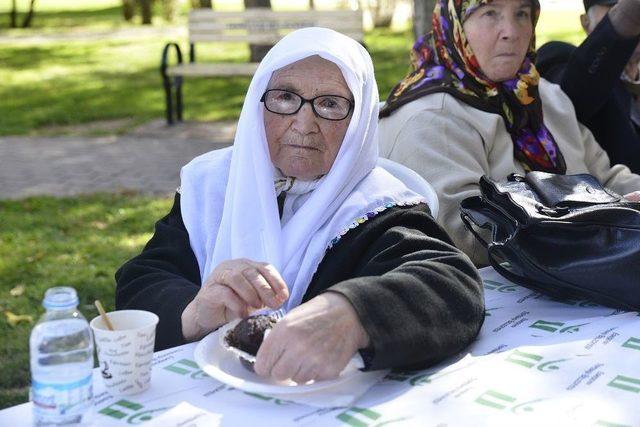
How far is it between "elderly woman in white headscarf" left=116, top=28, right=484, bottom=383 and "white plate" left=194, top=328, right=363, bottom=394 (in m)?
0.11

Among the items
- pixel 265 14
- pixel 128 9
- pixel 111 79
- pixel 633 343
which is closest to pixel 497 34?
pixel 633 343

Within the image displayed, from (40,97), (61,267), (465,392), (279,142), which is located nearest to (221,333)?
(465,392)

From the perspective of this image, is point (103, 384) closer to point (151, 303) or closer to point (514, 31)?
point (151, 303)

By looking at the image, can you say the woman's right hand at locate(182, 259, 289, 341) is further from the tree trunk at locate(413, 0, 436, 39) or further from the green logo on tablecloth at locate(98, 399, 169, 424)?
the tree trunk at locate(413, 0, 436, 39)

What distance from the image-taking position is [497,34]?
351 centimetres

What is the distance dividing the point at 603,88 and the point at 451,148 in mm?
1324

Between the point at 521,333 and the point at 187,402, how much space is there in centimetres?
88

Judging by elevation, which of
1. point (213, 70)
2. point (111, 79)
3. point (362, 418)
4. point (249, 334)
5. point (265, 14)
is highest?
point (265, 14)

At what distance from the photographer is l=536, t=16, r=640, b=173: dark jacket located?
4250mm

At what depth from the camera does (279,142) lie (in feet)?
8.70

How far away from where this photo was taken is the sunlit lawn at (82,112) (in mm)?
5250

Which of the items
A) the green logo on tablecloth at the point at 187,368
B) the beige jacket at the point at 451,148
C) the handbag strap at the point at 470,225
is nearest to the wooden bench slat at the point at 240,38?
the beige jacket at the point at 451,148

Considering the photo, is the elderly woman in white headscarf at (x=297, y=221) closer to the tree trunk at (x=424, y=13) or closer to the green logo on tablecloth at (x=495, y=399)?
the green logo on tablecloth at (x=495, y=399)

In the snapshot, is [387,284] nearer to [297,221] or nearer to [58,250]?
[297,221]
